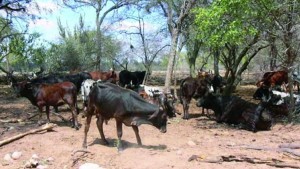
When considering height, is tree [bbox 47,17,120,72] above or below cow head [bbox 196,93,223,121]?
above

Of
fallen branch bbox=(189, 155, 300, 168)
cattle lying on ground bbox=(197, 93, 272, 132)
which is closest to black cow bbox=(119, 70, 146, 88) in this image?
cattle lying on ground bbox=(197, 93, 272, 132)

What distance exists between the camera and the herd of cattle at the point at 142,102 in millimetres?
9594

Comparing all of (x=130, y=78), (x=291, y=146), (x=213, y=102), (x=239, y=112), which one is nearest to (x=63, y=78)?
(x=213, y=102)

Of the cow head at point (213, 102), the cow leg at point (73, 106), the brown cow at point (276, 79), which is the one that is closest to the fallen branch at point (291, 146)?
the cow head at point (213, 102)

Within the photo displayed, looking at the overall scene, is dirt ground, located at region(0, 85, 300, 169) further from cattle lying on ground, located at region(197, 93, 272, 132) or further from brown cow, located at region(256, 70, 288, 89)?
brown cow, located at region(256, 70, 288, 89)

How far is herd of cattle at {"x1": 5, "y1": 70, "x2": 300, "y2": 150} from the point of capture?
9594 millimetres

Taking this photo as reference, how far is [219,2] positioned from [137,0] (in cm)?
1270

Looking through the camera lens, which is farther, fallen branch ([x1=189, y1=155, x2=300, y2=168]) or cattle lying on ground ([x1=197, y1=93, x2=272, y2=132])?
cattle lying on ground ([x1=197, y1=93, x2=272, y2=132])

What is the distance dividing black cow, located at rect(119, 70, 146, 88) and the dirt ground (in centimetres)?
1066

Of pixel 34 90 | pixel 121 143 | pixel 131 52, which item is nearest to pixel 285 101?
pixel 121 143

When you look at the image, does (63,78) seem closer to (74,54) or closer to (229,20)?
(229,20)

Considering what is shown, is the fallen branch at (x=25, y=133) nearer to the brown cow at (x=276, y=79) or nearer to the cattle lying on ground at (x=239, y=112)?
the cattle lying on ground at (x=239, y=112)

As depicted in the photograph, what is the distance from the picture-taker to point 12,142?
34.9 ft

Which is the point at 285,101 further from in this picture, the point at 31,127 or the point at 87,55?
the point at 87,55
